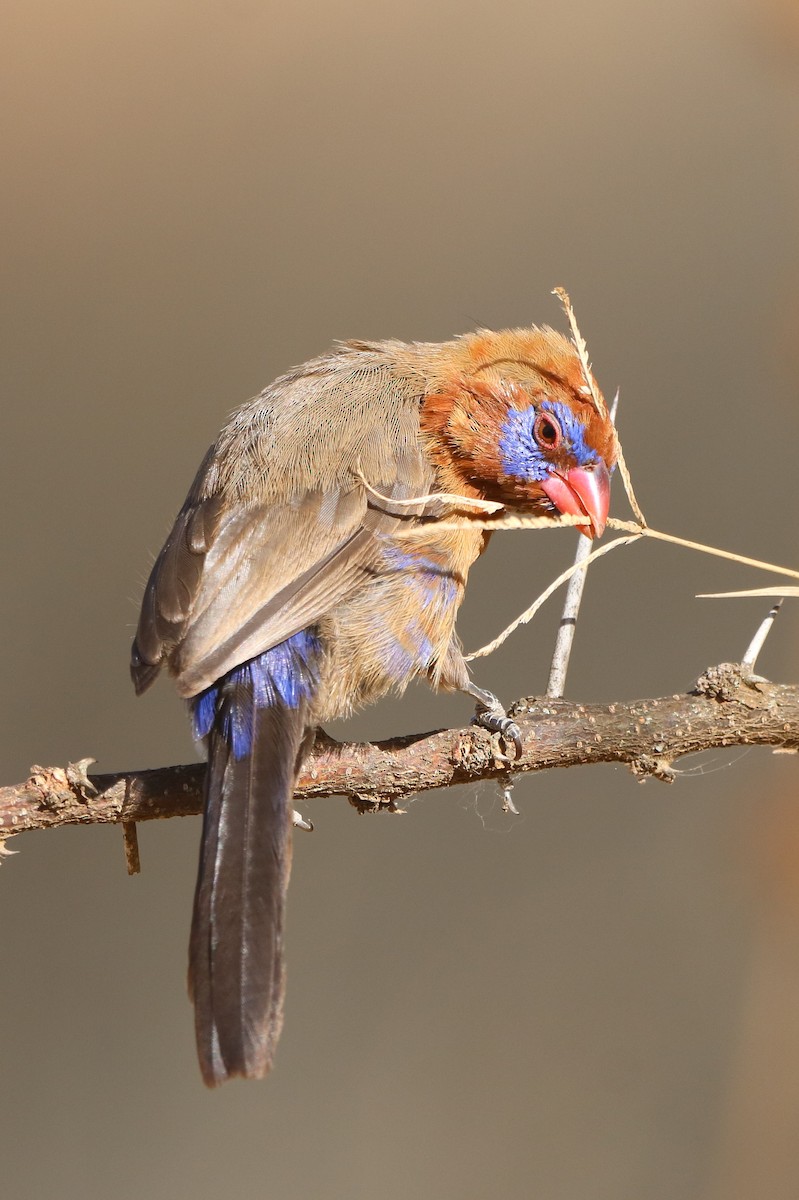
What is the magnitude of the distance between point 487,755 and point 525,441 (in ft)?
2.87

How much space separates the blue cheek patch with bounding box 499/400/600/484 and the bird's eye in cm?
1

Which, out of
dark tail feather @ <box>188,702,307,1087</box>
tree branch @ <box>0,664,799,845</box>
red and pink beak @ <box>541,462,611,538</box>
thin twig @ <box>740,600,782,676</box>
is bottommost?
dark tail feather @ <box>188,702,307,1087</box>

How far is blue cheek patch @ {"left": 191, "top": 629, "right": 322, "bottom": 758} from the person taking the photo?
2529 millimetres

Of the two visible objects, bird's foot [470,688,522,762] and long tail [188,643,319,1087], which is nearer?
long tail [188,643,319,1087]

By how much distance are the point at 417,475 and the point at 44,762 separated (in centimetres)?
231

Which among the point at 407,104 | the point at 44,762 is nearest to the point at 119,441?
the point at 44,762

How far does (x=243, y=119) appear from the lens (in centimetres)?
531

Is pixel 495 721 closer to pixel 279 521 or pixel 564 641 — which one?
pixel 564 641

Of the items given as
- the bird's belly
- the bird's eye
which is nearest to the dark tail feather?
the bird's belly

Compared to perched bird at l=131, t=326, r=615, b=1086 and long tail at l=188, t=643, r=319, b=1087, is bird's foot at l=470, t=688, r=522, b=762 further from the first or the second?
long tail at l=188, t=643, r=319, b=1087

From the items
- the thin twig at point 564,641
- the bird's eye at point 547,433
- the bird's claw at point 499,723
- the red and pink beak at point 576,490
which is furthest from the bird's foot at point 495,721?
the bird's eye at point 547,433

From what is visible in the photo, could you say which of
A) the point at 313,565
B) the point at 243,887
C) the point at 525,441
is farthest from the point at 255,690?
the point at 525,441

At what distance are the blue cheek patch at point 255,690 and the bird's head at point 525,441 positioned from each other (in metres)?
0.59

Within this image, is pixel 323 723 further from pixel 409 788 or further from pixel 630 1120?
pixel 630 1120
